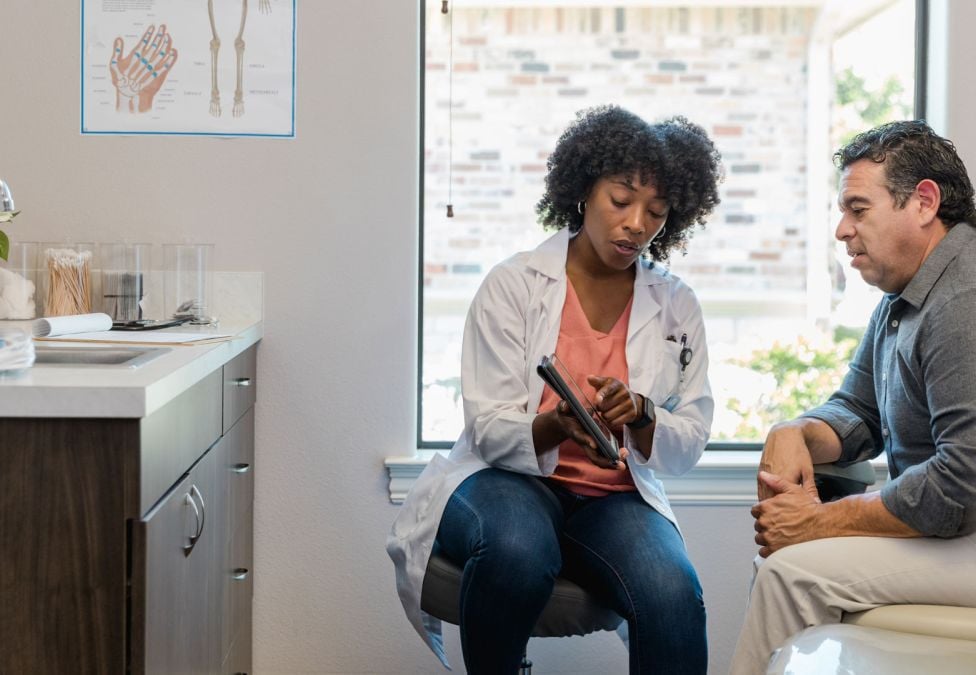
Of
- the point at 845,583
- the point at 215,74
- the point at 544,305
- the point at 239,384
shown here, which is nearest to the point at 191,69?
the point at 215,74

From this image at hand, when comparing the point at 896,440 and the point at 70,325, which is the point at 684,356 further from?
the point at 70,325

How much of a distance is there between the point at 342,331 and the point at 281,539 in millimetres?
534

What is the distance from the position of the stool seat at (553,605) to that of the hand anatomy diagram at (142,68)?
1337mm

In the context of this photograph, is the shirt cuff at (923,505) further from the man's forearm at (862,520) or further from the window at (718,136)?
the window at (718,136)

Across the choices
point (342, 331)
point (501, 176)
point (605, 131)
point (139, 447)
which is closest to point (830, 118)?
point (501, 176)

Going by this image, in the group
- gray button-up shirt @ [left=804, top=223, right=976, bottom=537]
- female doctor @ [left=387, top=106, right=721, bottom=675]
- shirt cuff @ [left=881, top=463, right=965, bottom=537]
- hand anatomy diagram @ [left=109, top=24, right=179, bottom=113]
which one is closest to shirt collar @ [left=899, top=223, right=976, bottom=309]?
gray button-up shirt @ [left=804, top=223, right=976, bottom=537]

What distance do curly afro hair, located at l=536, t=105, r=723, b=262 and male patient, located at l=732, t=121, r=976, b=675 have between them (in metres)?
0.31

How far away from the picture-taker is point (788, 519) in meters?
1.77

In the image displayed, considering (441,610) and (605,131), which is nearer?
(441,610)

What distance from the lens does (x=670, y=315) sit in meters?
2.19

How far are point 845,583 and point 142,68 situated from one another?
6.27ft

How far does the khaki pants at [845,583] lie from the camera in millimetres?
1638

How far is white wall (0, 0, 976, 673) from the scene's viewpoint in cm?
251

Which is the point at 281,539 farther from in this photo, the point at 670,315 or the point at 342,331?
the point at 670,315
